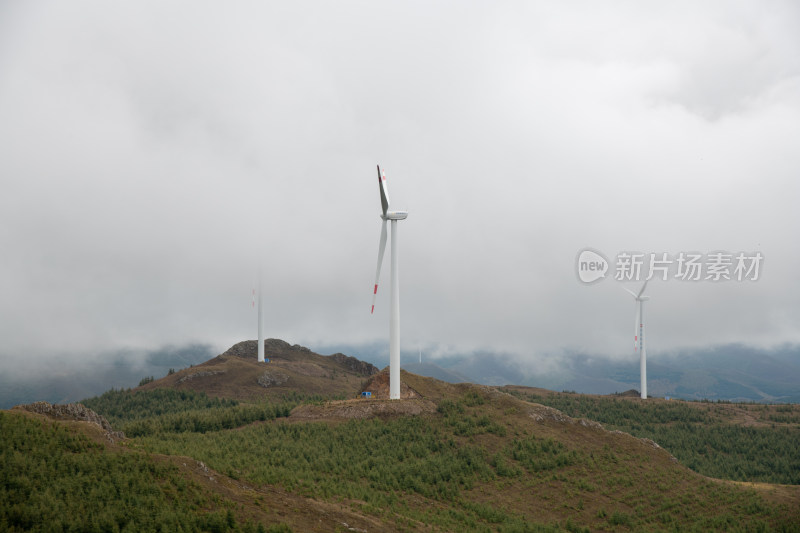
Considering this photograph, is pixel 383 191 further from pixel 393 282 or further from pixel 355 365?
pixel 355 365

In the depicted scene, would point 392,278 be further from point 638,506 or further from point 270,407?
point 638,506

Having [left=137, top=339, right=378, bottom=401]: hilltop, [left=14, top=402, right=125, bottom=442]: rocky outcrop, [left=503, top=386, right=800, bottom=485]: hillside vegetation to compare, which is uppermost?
[left=14, top=402, right=125, bottom=442]: rocky outcrop

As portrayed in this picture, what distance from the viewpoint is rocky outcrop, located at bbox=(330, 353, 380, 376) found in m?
150

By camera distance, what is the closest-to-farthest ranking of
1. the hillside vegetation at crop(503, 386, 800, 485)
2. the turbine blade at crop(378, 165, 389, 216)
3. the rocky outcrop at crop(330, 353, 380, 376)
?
the turbine blade at crop(378, 165, 389, 216) → the hillside vegetation at crop(503, 386, 800, 485) → the rocky outcrop at crop(330, 353, 380, 376)

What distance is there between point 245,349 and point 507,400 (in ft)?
327

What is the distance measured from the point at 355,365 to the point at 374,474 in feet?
364

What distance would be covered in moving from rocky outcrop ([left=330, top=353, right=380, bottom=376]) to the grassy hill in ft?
262

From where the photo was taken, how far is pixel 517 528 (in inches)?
1393

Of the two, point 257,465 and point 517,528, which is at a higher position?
point 257,465

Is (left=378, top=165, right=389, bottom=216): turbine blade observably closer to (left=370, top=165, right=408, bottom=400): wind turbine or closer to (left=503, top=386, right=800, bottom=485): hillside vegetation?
(left=370, top=165, right=408, bottom=400): wind turbine

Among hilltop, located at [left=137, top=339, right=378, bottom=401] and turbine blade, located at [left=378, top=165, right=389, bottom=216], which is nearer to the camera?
turbine blade, located at [left=378, top=165, right=389, bottom=216]

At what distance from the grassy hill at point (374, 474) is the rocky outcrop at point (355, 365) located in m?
79.9

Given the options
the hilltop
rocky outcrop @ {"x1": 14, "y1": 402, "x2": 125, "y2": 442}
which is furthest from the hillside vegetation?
rocky outcrop @ {"x1": 14, "y1": 402, "x2": 125, "y2": 442}

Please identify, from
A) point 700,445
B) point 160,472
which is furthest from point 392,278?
point 700,445
